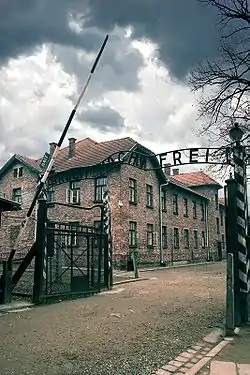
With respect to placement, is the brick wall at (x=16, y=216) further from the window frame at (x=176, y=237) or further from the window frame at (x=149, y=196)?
the window frame at (x=176, y=237)

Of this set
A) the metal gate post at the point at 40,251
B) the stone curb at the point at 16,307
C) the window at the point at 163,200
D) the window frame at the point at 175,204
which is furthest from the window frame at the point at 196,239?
the stone curb at the point at 16,307

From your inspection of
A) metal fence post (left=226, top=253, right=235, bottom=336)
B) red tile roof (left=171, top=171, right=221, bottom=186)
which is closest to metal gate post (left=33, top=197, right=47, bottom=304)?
metal fence post (left=226, top=253, right=235, bottom=336)

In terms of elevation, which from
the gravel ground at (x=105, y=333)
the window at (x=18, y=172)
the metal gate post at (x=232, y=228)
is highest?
the window at (x=18, y=172)

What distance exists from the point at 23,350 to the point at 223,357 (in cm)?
298

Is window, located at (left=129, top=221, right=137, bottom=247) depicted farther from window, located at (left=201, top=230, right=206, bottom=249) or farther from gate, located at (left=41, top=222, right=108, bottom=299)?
window, located at (left=201, top=230, right=206, bottom=249)

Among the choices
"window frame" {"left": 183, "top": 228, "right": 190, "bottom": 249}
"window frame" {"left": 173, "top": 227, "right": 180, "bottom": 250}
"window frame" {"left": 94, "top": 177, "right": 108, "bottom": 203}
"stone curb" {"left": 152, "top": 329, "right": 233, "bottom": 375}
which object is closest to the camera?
"stone curb" {"left": 152, "top": 329, "right": 233, "bottom": 375}

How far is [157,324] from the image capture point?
26.5 feet

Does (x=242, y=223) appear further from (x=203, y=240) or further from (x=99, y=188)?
(x=203, y=240)

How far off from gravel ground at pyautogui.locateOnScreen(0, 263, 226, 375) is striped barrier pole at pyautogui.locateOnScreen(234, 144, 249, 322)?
0.92 metres

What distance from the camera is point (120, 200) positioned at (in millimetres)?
27469

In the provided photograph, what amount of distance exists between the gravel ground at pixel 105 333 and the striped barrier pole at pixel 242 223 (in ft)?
3.01

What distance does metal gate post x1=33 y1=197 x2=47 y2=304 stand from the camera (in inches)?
434

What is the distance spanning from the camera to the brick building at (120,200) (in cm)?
2772

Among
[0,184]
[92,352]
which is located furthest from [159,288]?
[0,184]
